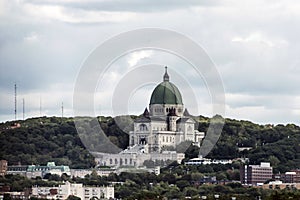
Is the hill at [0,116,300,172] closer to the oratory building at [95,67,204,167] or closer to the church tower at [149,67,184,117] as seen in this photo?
the oratory building at [95,67,204,167]

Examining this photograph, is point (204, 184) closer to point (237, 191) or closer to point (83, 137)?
point (237, 191)

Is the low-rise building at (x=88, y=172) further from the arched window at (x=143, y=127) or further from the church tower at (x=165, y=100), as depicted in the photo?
the church tower at (x=165, y=100)

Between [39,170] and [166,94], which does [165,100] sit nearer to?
[166,94]

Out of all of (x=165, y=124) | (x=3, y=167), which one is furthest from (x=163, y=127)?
(x=3, y=167)

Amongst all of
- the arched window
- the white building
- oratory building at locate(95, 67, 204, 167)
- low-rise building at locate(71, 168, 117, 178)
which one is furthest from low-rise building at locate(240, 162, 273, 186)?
the arched window

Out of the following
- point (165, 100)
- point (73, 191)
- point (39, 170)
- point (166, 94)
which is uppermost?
point (166, 94)

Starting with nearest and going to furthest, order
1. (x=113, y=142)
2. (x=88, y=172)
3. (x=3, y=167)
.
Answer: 1. (x=88, y=172)
2. (x=3, y=167)
3. (x=113, y=142)

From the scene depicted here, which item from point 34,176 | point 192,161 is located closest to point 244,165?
point 192,161
